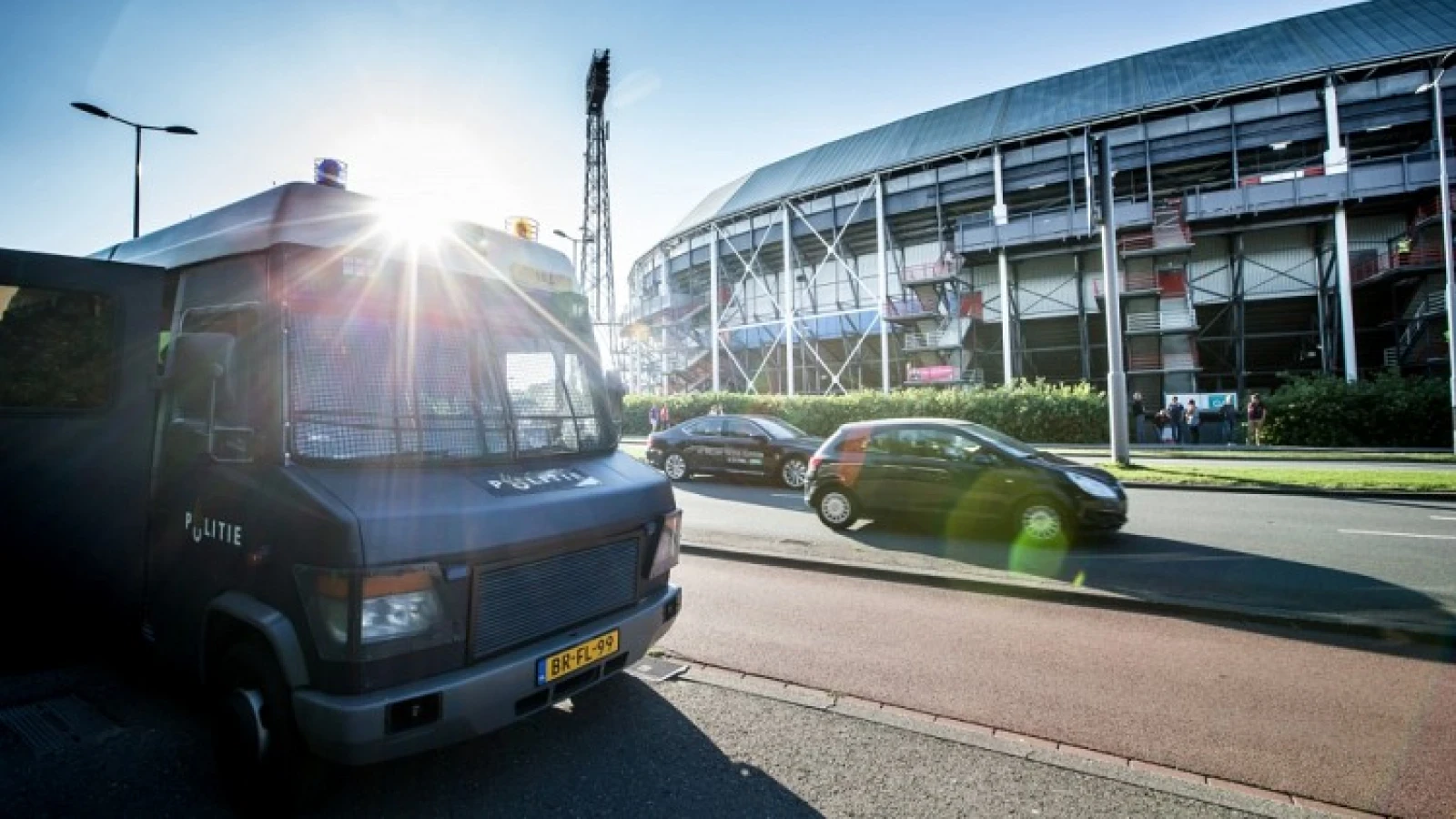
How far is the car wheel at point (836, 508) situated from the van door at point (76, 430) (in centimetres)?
726

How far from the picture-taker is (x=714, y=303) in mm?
42750

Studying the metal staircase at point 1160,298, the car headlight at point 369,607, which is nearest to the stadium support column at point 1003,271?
the metal staircase at point 1160,298

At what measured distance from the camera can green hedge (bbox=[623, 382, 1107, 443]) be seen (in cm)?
2208

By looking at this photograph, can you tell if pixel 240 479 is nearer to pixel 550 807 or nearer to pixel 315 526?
pixel 315 526

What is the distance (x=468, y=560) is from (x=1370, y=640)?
604 centimetres

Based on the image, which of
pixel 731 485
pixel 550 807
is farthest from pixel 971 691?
pixel 731 485

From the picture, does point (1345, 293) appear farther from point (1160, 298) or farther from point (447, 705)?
point (447, 705)

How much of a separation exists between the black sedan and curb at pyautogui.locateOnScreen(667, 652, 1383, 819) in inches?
359

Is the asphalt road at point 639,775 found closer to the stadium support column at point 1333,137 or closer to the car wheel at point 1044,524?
the car wheel at point 1044,524

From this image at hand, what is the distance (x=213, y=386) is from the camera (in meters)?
3.06

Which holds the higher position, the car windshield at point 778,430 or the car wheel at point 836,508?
the car windshield at point 778,430

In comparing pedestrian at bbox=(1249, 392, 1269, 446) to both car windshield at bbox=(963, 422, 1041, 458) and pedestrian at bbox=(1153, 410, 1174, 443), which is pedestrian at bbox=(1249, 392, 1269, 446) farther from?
car windshield at bbox=(963, 422, 1041, 458)

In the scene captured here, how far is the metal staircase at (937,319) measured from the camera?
33.6 meters

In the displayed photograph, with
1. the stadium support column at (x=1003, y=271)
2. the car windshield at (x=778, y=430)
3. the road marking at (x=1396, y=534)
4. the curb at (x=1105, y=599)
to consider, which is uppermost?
the stadium support column at (x=1003, y=271)
